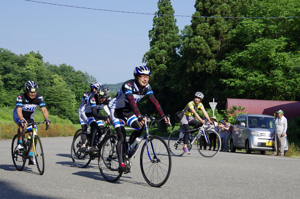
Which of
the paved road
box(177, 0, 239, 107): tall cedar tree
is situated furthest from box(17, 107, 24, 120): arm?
box(177, 0, 239, 107): tall cedar tree

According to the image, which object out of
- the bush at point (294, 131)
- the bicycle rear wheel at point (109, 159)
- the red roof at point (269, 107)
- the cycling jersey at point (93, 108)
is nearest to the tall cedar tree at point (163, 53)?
the red roof at point (269, 107)

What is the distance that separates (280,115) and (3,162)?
11136 millimetres

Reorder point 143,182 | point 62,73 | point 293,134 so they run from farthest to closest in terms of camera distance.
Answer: point 62,73 → point 293,134 → point 143,182

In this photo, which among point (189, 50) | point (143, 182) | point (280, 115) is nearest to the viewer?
point (143, 182)

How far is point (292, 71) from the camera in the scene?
125 ft

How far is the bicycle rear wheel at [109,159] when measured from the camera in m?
8.15

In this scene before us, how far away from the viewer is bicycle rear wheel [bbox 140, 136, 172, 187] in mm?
7234

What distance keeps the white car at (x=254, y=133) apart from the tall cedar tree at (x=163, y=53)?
34968 mm

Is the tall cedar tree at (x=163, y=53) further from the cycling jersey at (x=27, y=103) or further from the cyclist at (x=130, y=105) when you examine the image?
the cyclist at (x=130, y=105)

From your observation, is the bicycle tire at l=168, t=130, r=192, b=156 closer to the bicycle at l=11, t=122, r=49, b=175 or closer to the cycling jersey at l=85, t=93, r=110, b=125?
the cycling jersey at l=85, t=93, r=110, b=125

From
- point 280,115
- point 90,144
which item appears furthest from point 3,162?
point 280,115

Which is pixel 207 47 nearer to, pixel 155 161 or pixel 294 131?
pixel 294 131

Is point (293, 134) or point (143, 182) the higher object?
point (293, 134)

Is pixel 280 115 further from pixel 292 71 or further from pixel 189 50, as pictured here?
pixel 189 50
